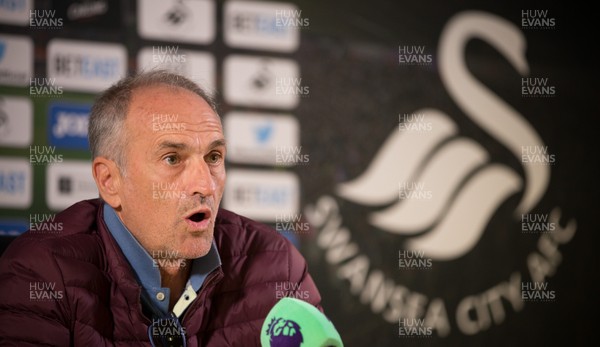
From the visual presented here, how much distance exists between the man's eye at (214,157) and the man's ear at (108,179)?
A: 0.18 m

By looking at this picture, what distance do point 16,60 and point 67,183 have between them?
39 centimetres

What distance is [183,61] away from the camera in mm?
2418

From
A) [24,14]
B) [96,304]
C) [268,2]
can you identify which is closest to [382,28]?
[268,2]

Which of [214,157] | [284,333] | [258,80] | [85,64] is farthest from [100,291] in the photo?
[258,80]

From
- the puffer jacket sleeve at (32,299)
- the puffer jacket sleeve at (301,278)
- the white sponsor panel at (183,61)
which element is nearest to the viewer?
the puffer jacket sleeve at (32,299)

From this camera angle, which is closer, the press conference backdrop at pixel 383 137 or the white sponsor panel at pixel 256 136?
the press conference backdrop at pixel 383 137

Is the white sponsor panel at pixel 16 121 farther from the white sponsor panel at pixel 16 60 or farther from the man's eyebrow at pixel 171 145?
the man's eyebrow at pixel 171 145

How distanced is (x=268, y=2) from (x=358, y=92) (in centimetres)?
44

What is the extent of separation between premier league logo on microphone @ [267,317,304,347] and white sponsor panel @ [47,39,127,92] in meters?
1.45

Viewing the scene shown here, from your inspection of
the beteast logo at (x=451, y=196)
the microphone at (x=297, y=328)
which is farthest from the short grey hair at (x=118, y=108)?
the beteast logo at (x=451, y=196)

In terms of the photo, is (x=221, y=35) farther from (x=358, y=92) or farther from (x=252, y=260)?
(x=252, y=260)

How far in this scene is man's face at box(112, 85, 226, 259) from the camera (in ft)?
4.69

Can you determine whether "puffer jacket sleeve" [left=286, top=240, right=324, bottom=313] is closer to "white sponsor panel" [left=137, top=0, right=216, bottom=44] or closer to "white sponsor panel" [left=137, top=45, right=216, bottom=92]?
"white sponsor panel" [left=137, top=45, right=216, bottom=92]

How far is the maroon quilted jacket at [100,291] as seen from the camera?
131 cm
